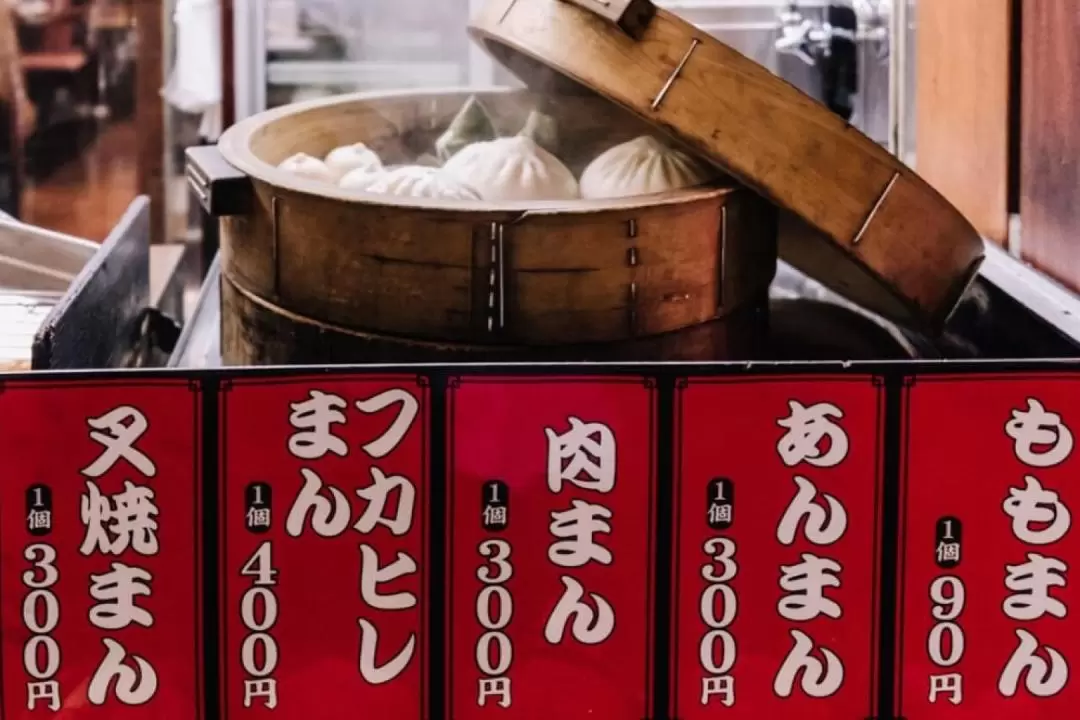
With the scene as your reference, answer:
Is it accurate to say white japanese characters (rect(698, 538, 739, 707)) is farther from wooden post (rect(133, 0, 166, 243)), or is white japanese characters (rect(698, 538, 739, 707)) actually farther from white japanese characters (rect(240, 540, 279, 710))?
wooden post (rect(133, 0, 166, 243))

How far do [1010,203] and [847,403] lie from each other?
794mm

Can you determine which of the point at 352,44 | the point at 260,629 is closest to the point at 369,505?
the point at 260,629

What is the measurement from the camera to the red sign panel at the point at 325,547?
3.74 ft

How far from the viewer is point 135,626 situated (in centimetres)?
115

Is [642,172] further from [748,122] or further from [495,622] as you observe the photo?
[495,622]

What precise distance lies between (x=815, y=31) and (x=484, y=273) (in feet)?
9.22

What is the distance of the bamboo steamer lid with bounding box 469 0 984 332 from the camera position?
1.29 metres

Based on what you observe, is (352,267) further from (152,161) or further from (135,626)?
(152,161)

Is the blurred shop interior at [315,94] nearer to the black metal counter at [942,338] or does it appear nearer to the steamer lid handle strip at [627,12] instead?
the black metal counter at [942,338]

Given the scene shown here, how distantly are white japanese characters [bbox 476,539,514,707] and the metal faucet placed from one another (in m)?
2.45

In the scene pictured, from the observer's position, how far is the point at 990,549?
1.22 metres

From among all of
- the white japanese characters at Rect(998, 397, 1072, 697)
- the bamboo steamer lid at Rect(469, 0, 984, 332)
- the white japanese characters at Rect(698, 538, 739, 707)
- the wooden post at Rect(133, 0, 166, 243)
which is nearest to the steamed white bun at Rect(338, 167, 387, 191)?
the bamboo steamer lid at Rect(469, 0, 984, 332)

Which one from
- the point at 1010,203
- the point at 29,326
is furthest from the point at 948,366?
the point at 29,326

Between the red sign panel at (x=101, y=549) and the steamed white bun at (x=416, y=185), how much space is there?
0.35 m
